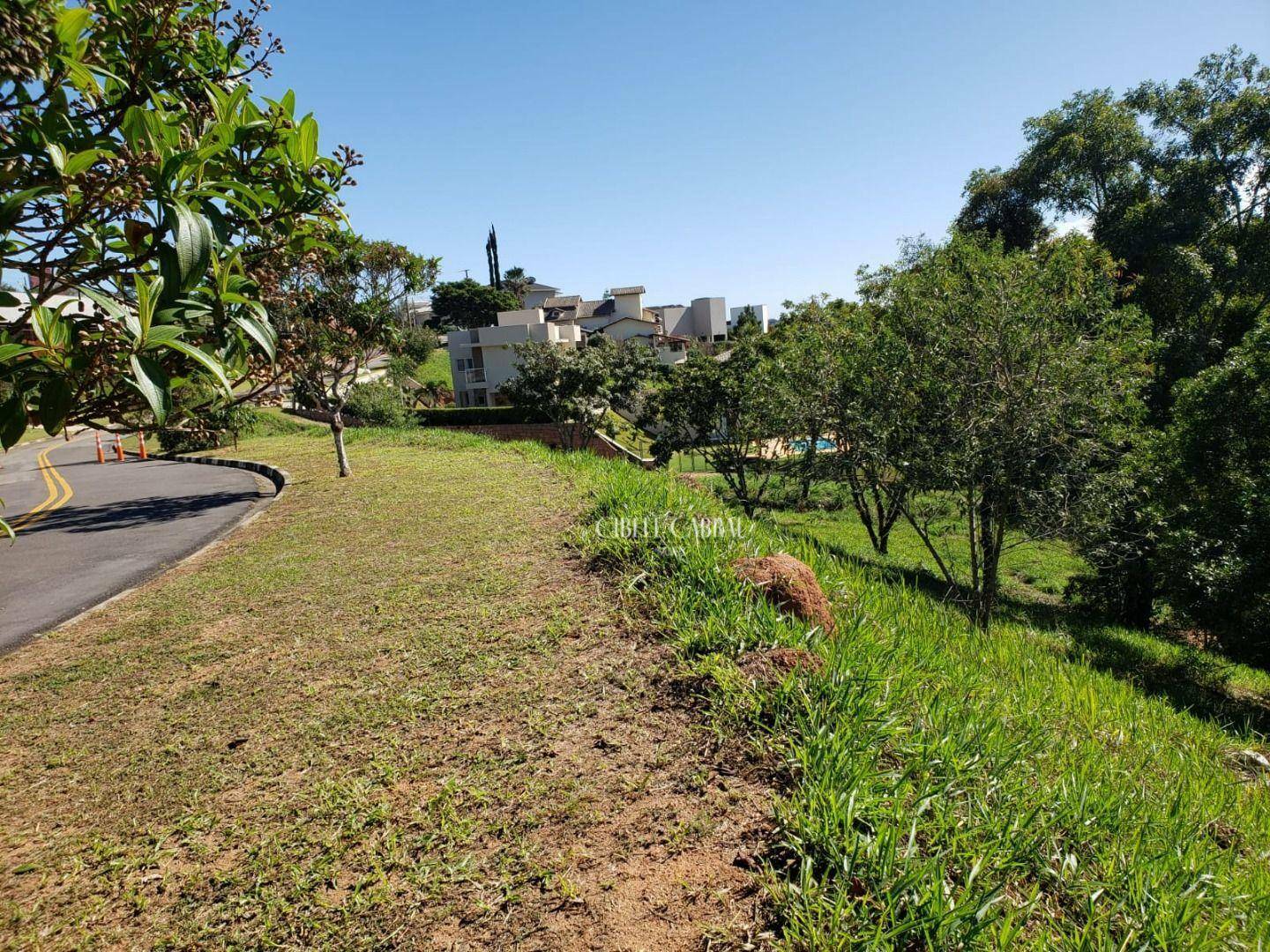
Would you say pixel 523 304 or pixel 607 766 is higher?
pixel 523 304

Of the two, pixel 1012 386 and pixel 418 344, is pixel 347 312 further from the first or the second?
pixel 418 344

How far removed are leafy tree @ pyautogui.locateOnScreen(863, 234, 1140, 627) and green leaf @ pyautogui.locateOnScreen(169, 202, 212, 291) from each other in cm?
979

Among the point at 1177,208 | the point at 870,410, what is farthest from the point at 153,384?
the point at 1177,208

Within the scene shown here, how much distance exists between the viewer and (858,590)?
519cm

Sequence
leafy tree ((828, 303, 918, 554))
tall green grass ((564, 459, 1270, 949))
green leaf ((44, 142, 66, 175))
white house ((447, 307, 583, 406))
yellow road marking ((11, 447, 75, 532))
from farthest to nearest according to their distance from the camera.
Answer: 1. white house ((447, 307, 583, 406))
2. leafy tree ((828, 303, 918, 554))
3. yellow road marking ((11, 447, 75, 532))
4. tall green grass ((564, 459, 1270, 949))
5. green leaf ((44, 142, 66, 175))

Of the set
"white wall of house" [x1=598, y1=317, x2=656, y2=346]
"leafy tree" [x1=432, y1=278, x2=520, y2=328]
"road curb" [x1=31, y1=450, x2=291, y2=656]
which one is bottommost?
"road curb" [x1=31, y1=450, x2=291, y2=656]

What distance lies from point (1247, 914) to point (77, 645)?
7593mm

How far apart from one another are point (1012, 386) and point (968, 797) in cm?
864

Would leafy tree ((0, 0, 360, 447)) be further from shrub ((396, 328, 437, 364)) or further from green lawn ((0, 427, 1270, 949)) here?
shrub ((396, 328, 437, 364))

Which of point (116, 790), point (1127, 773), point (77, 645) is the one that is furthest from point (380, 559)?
point (1127, 773)

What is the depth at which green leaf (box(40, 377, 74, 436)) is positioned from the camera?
1500 millimetres

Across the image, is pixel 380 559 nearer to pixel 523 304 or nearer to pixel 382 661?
pixel 382 661

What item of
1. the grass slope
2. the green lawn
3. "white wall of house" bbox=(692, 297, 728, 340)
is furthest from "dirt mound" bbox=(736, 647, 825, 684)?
"white wall of house" bbox=(692, 297, 728, 340)

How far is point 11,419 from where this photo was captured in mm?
1545
